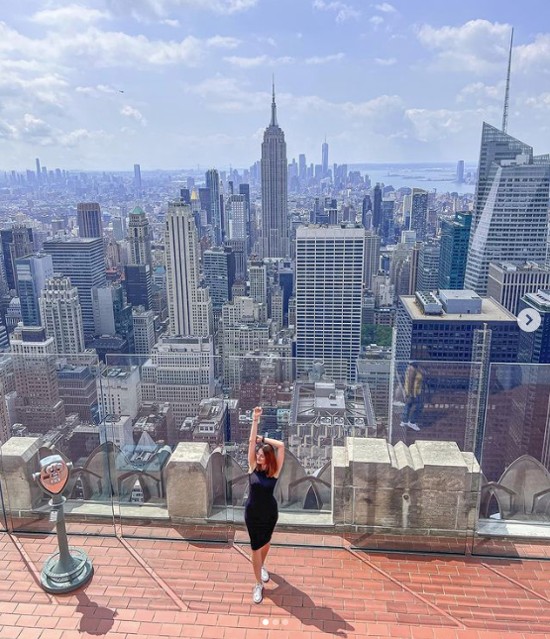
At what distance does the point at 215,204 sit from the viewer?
A: 102562mm

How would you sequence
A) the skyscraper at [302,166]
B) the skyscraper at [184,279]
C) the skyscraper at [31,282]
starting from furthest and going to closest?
the skyscraper at [302,166] < the skyscraper at [184,279] < the skyscraper at [31,282]

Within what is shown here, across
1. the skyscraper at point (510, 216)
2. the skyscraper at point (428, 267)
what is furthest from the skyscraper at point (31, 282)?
the skyscraper at point (510, 216)

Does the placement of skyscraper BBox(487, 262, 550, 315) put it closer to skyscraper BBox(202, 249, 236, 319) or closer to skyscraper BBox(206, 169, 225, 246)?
skyscraper BBox(202, 249, 236, 319)

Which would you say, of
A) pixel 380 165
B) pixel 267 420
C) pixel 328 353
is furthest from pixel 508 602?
pixel 380 165

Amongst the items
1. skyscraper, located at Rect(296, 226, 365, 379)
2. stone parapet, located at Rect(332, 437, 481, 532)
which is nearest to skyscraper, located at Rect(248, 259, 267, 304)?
skyscraper, located at Rect(296, 226, 365, 379)

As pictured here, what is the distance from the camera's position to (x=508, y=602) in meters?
2.94

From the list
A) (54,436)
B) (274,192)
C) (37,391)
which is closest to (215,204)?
(274,192)

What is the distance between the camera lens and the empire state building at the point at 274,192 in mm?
88625

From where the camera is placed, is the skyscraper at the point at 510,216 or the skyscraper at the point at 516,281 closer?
the skyscraper at the point at 516,281

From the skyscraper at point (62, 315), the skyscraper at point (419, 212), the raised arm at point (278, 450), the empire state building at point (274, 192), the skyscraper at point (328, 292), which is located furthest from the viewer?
the empire state building at point (274, 192)

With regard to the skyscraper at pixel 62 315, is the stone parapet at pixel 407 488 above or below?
above

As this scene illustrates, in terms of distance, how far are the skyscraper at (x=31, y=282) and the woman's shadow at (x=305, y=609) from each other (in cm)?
5050

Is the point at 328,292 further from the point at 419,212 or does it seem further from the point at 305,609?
the point at 419,212

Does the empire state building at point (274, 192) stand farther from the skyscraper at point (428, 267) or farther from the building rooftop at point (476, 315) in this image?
the building rooftop at point (476, 315)
